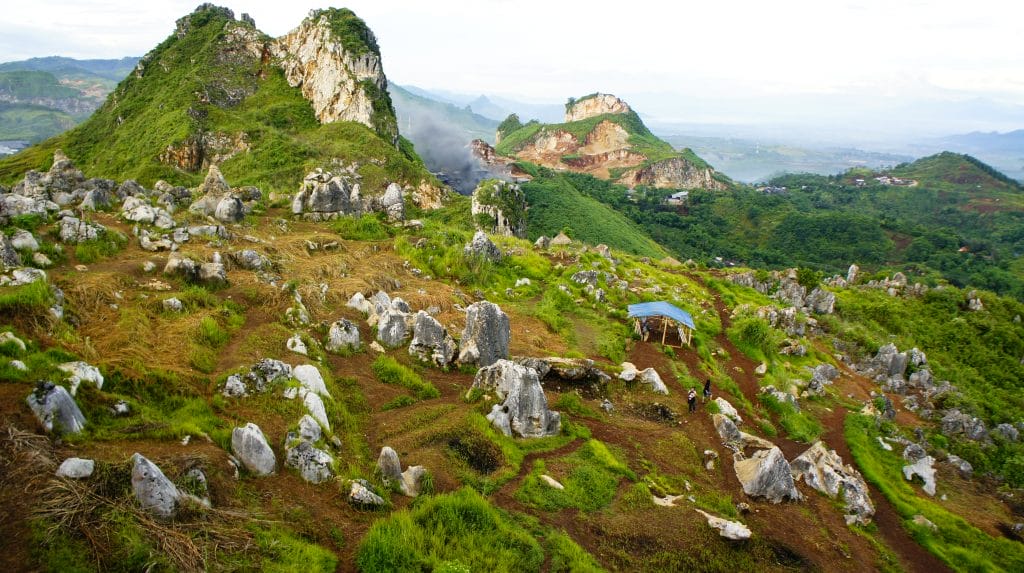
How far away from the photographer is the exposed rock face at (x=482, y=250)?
80.4ft

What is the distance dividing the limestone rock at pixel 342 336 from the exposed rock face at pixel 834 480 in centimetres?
1308

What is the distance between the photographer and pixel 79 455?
582 centimetres

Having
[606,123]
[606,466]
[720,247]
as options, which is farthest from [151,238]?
[606,123]

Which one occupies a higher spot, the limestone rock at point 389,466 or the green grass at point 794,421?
the limestone rock at point 389,466

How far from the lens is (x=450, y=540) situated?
7.00 metres

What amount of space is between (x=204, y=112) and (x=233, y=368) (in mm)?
58997

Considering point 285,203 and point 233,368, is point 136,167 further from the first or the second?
point 233,368

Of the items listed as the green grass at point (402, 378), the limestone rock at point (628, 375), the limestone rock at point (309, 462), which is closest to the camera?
the limestone rock at point (309, 462)

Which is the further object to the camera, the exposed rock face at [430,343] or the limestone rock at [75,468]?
the exposed rock face at [430,343]

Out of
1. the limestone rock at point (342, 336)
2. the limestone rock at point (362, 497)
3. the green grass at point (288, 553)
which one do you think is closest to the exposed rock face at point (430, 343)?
the limestone rock at point (342, 336)

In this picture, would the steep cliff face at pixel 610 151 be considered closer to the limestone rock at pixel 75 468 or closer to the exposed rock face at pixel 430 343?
the exposed rock face at pixel 430 343

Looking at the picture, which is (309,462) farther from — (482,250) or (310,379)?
(482,250)

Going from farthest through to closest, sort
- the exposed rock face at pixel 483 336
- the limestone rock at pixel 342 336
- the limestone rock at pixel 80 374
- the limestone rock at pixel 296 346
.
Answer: the exposed rock face at pixel 483 336 → the limestone rock at pixel 342 336 → the limestone rock at pixel 296 346 → the limestone rock at pixel 80 374

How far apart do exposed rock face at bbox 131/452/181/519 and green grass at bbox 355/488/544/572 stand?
2.32m
